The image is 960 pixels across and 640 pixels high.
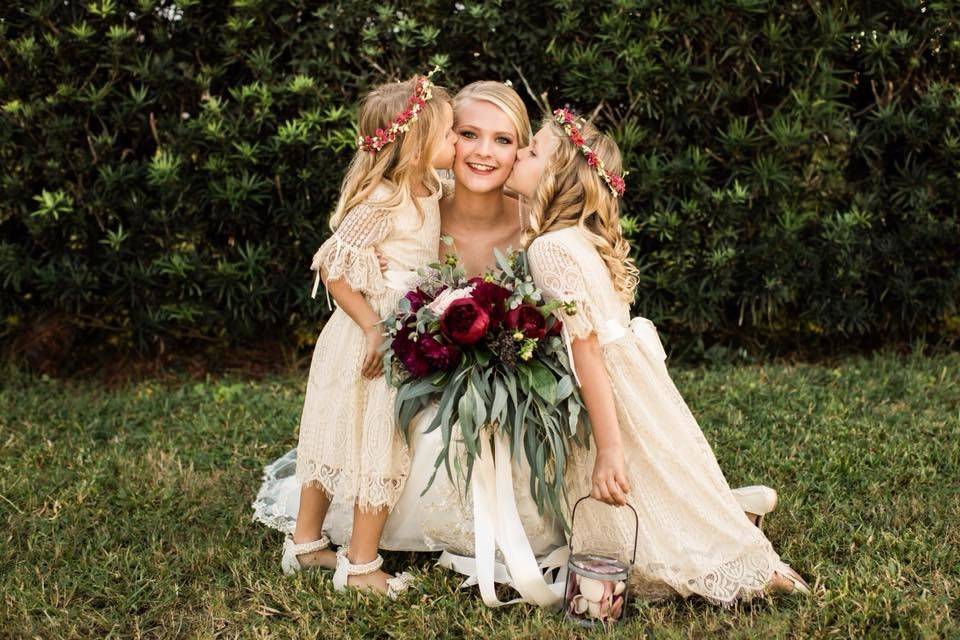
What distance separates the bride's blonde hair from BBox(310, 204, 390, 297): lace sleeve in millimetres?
509

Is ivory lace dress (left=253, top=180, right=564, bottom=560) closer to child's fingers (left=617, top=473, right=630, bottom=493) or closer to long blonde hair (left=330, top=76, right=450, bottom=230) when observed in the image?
long blonde hair (left=330, top=76, right=450, bottom=230)

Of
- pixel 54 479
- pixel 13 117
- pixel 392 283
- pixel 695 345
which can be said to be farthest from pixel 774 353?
pixel 13 117

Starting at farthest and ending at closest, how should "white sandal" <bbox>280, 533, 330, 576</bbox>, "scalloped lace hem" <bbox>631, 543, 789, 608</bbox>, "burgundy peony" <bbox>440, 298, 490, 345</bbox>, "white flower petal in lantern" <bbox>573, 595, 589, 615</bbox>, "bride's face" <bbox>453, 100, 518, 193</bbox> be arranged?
"bride's face" <bbox>453, 100, 518, 193</bbox> → "white sandal" <bbox>280, 533, 330, 576</bbox> → "scalloped lace hem" <bbox>631, 543, 789, 608</bbox> → "white flower petal in lantern" <bbox>573, 595, 589, 615</bbox> → "burgundy peony" <bbox>440, 298, 490, 345</bbox>

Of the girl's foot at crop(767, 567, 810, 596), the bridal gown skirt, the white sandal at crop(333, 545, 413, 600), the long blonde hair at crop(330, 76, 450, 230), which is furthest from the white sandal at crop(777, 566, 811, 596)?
the long blonde hair at crop(330, 76, 450, 230)

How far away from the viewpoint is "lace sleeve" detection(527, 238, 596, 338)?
2639 millimetres

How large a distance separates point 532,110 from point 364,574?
3.07m

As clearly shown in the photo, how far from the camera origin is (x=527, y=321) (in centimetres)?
259

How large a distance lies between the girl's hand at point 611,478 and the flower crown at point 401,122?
1.22 metres

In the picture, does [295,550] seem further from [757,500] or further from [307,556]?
[757,500]

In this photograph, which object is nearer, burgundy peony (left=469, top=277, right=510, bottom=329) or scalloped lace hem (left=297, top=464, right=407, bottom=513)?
burgundy peony (left=469, top=277, right=510, bottom=329)

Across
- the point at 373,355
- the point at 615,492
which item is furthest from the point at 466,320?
the point at 615,492

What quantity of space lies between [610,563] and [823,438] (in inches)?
69.5

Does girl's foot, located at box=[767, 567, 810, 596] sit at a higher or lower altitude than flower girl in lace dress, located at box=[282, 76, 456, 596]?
lower

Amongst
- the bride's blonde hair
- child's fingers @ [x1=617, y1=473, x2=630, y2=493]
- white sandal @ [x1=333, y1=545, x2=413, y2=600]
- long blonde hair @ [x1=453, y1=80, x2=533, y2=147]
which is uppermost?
long blonde hair @ [x1=453, y1=80, x2=533, y2=147]
